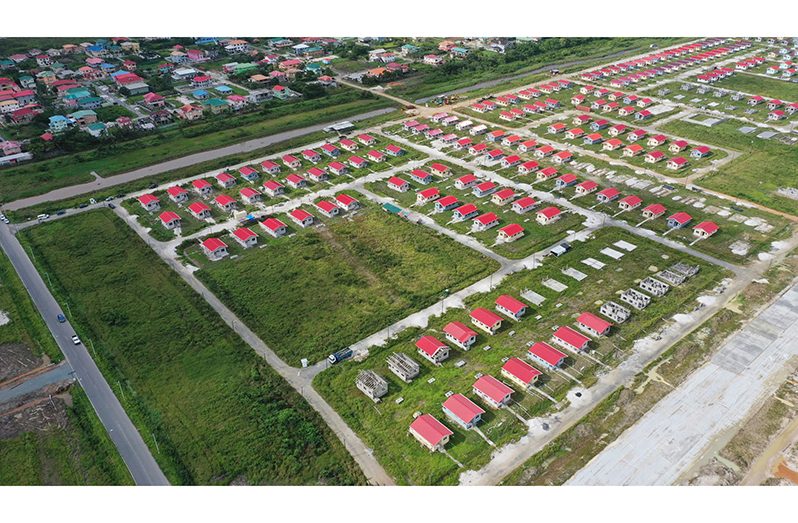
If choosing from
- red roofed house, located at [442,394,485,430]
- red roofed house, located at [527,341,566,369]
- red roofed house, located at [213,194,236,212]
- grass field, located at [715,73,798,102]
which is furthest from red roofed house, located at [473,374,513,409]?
grass field, located at [715,73,798,102]

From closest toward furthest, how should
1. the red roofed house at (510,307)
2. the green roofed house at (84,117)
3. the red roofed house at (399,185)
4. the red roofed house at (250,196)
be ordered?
the red roofed house at (510,307) < the red roofed house at (250,196) < the red roofed house at (399,185) < the green roofed house at (84,117)

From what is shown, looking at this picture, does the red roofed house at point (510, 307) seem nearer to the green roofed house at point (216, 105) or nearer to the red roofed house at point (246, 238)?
the red roofed house at point (246, 238)

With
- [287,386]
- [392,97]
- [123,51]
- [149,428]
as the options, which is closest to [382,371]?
[287,386]

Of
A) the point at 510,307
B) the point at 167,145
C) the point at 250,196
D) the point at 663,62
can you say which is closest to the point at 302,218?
the point at 250,196

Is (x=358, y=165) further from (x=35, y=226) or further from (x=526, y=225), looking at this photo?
(x=35, y=226)

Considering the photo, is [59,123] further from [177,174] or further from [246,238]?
[246,238]

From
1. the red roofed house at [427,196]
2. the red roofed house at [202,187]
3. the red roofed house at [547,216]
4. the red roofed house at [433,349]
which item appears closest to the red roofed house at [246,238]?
the red roofed house at [202,187]

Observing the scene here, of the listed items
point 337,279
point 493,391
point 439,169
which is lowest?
point 337,279
